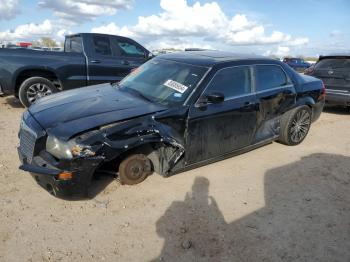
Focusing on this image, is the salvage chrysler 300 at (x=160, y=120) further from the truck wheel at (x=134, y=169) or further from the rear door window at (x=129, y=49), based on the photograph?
the rear door window at (x=129, y=49)

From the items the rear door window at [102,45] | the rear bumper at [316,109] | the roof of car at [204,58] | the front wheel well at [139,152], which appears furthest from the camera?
the rear door window at [102,45]

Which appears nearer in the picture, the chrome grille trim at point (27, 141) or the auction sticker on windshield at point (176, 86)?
the chrome grille trim at point (27, 141)

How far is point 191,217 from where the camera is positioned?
12.7ft

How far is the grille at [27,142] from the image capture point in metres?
3.85

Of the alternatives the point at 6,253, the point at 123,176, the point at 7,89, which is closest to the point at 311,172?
the point at 123,176

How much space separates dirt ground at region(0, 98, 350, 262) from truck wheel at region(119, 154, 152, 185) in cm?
11

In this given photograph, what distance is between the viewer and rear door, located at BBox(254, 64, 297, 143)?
5309 mm

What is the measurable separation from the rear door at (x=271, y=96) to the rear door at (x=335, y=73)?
3452 millimetres

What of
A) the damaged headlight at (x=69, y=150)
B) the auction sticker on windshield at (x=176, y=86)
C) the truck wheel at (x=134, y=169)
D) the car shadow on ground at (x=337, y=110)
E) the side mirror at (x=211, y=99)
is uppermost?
the auction sticker on windshield at (x=176, y=86)

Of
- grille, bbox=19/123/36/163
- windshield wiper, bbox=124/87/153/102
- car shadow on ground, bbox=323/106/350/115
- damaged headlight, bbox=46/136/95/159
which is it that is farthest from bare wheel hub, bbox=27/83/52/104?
car shadow on ground, bbox=323/106/350/115

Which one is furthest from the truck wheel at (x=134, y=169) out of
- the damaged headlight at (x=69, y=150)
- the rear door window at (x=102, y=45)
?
the rear door window at (x=102, y=45)

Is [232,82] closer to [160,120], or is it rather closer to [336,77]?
[160,120]

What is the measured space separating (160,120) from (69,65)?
4.76 metres

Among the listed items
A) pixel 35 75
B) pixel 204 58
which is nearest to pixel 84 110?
pixel 204 58
